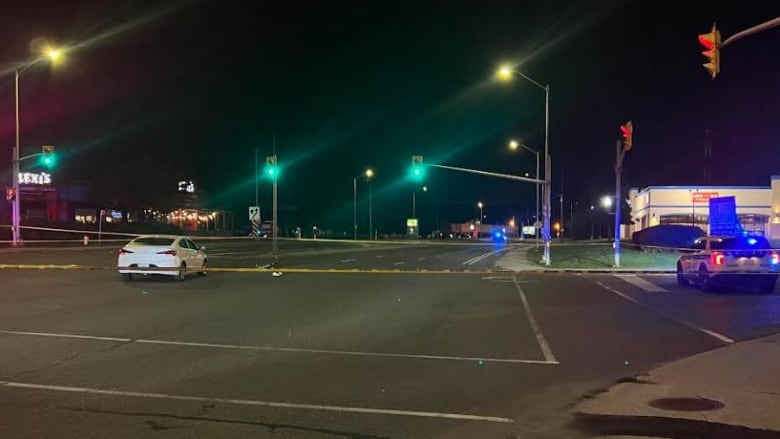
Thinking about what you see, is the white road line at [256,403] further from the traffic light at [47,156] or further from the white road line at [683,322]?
the traffic light at [47,156]

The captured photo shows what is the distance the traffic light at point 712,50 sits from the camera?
14.2 metres

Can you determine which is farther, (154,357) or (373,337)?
(373,337)

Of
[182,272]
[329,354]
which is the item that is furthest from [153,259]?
[329,354]

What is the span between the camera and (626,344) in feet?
39.1

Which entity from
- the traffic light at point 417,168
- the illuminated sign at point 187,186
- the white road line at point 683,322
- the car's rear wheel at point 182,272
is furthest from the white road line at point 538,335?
the illuminated sign at point 187,186

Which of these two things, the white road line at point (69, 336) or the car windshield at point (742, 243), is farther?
the car windshield at point (742, 243)

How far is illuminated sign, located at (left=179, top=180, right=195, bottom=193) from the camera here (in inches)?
3462

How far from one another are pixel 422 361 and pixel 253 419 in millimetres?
3673

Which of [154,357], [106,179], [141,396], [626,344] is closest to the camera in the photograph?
[141,396]

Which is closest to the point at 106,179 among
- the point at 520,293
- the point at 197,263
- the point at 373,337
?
the point at 197,263

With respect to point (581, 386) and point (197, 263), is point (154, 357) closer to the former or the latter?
point (581, 386)

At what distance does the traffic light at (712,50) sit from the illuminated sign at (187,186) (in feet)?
263

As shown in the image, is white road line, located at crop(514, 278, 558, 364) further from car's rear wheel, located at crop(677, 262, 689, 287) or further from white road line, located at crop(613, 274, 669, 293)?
car's rear wheel, located at crop(677, 262, 689, 287)

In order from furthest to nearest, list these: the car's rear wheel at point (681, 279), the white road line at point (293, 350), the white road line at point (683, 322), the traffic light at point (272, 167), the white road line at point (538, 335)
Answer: the traffic light at point (272, 167) → the car's rear wheel at point (681, 279) → the white road line at point (683, 322) → the white road line at point (538, 335) → the white road line at point (293, 350)
